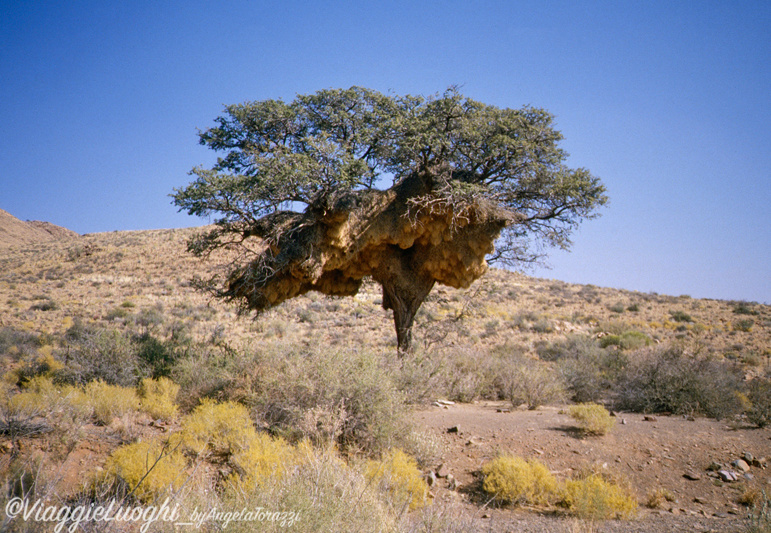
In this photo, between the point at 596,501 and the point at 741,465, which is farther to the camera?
the point at 741,465

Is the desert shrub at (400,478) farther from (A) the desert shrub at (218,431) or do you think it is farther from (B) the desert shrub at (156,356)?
(B) the desert shrub at (156,356)

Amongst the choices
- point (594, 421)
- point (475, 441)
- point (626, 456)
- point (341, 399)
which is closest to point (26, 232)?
point (341, 399)

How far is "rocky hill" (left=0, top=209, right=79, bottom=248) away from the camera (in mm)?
66844

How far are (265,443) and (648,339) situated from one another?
23.7 m

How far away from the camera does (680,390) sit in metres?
11.8

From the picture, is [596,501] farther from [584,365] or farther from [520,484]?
[584,365]

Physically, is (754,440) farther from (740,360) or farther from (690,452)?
(740,360)

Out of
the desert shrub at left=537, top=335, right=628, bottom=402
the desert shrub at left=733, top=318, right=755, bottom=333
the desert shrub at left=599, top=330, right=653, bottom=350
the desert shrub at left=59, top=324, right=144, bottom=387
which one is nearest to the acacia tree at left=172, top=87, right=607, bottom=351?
the desert shrub at left=59, top=324, right=144, bottom=387

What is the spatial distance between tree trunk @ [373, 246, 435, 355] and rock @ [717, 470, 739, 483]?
25.3ft

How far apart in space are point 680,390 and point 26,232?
97.2 meters

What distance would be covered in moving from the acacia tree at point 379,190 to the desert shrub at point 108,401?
142 inches

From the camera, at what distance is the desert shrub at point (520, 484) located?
611cm

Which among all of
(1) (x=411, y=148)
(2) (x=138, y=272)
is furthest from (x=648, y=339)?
(2) (x=138, y=272)

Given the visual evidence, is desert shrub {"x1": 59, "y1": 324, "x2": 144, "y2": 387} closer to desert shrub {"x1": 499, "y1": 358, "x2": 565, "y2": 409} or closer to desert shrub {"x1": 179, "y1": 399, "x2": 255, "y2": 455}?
desert shrub {"x1": 179, "y1": 399, "x2": 255, "y2": 455}
